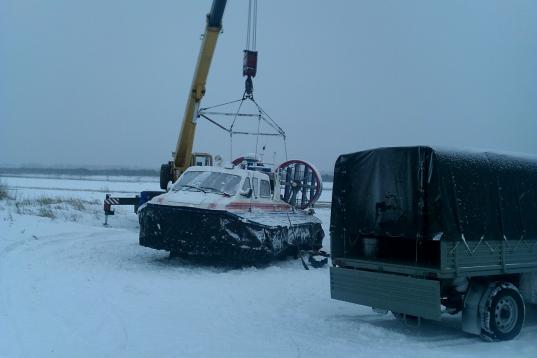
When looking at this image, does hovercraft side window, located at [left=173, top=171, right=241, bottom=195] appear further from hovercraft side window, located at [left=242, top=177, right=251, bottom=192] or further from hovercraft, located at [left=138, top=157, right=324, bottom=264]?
hovercraft side window, located at [left=242, top=177, right=251, bottom=192]

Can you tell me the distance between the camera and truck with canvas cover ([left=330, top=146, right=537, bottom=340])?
6695mm

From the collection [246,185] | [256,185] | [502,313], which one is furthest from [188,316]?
[256,185]

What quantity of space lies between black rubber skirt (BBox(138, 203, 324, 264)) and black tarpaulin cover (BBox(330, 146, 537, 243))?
3.32 m

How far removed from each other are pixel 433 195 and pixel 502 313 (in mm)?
1863

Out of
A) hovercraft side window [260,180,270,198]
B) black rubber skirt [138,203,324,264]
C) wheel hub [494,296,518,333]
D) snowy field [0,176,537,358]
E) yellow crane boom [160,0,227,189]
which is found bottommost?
snowy field [0,176,537,358]

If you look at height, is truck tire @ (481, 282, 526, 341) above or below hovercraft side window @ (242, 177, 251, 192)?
below

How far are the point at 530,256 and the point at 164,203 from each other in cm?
715

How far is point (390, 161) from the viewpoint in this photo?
25.3 feet

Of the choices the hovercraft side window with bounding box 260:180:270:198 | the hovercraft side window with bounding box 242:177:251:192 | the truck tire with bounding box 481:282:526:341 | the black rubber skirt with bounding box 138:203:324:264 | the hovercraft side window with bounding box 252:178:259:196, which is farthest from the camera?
the hovercraft side window with bounding box 260:180:270:198

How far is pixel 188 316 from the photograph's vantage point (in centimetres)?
748

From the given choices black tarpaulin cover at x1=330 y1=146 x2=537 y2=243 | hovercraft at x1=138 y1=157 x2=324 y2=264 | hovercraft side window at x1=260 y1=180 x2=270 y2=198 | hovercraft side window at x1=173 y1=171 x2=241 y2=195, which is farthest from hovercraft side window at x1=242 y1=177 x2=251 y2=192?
black tarpaulin cover at x1=330 y1=146 x2=537 y2=243

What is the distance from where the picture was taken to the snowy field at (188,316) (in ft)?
19.9

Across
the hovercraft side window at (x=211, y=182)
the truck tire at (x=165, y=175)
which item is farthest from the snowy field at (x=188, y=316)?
the truck tire at (x=165, y=175)

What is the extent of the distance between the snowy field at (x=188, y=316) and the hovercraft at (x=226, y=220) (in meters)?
0.54
